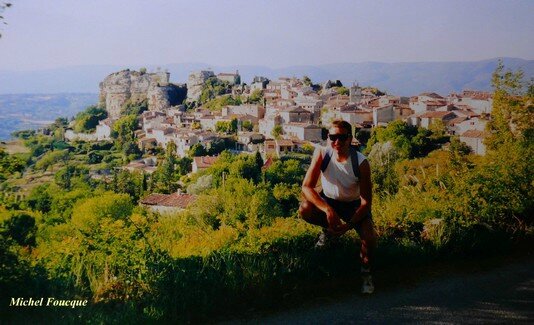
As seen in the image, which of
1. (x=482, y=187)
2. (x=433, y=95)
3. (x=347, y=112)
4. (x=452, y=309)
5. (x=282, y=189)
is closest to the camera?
(x=452, y=309)

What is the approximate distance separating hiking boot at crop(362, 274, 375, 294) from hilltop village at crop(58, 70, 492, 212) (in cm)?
2753

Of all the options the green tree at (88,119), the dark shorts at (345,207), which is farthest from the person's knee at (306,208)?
the green tree at (88,119)

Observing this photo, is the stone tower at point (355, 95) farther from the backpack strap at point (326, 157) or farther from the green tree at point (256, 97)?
the backpack strap at point (326, 157)

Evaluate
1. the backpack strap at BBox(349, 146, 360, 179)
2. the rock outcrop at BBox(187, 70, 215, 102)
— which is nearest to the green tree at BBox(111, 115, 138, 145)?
the rock outcrop at BBox(187, 70, 215, 102)

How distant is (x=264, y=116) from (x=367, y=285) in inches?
2572

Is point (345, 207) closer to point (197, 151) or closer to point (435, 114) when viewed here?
point (435, 114)

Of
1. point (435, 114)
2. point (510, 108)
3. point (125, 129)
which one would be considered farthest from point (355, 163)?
point (125, 129)

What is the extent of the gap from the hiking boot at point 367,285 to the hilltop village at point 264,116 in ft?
90.3

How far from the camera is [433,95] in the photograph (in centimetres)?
6166

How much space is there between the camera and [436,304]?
309 centimetres

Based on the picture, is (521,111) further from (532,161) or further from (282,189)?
(282,189)

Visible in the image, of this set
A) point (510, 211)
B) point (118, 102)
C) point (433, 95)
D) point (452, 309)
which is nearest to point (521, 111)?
point (510, 211)

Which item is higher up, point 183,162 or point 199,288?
point 199,288

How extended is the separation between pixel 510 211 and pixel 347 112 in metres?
48.8
